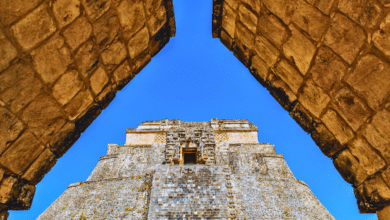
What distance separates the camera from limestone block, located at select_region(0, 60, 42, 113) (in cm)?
135

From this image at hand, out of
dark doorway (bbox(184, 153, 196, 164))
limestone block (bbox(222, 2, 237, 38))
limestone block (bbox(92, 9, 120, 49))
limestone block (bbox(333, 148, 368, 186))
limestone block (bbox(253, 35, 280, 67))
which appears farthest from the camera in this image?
dark doorway (bbox(184, 153, 196, 164))

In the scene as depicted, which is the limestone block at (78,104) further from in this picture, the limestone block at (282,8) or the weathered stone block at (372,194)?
the weathered stone block at (372,194)

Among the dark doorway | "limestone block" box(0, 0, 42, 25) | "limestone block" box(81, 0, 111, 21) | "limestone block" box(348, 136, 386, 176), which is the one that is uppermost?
the dark doorway

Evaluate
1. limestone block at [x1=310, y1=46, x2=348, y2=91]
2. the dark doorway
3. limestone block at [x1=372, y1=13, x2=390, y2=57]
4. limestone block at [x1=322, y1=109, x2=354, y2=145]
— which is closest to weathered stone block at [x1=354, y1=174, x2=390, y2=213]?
limestone block at [x1=322, y1=109, x2=354, y2=145]

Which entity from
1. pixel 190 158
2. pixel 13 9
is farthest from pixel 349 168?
pixel 190 158

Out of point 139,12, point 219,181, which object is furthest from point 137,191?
point 139,12

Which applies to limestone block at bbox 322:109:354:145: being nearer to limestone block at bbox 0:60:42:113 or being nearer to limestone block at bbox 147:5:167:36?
limestone block at bbox 147:5:167:36

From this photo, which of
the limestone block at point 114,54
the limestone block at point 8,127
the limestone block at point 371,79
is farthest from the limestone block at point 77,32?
the limestone block at point 371,79

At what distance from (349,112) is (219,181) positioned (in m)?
10.4

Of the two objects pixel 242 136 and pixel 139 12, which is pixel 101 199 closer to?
pixel 242 136

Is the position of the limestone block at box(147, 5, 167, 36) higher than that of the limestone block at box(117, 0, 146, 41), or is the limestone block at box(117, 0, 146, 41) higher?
the limestone block at box(147, 5, 167, 36)

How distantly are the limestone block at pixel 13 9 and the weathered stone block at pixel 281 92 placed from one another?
1.96 meters

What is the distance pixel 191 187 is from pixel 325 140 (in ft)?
32.5

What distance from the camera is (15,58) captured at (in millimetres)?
1363
